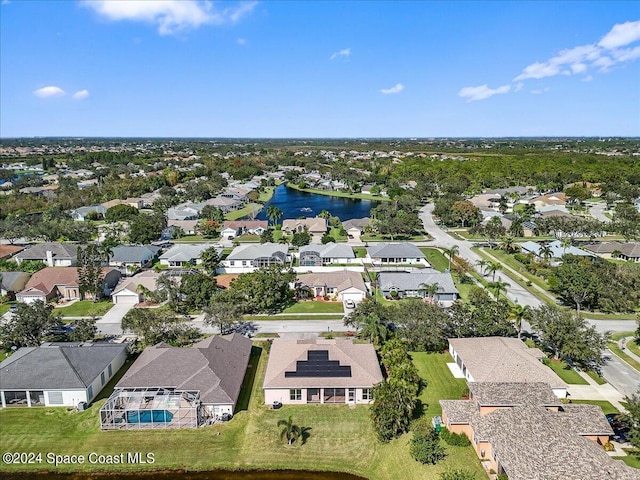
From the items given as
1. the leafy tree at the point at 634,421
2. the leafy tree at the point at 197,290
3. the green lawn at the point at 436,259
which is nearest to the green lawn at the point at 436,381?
the leafy tree at the point at 634,421

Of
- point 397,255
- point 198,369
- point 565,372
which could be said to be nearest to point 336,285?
point 397,255

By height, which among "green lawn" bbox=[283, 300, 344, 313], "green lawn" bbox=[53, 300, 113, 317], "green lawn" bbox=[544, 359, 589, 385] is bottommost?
"green lawn" bbox=[53, 300, 113, 317]

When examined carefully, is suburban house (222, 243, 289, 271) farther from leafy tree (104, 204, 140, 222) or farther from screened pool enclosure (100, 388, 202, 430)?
leafy tree (104, 204, 140, 222)

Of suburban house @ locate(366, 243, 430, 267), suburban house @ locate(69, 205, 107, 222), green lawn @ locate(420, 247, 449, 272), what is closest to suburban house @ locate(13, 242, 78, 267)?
suburban house @ locate(69, 205, 107, 222)

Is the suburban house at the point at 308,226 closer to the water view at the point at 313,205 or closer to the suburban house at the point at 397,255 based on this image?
the suburban house at the point at 397,255

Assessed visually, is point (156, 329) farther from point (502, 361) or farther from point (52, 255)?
point (52, 255)
